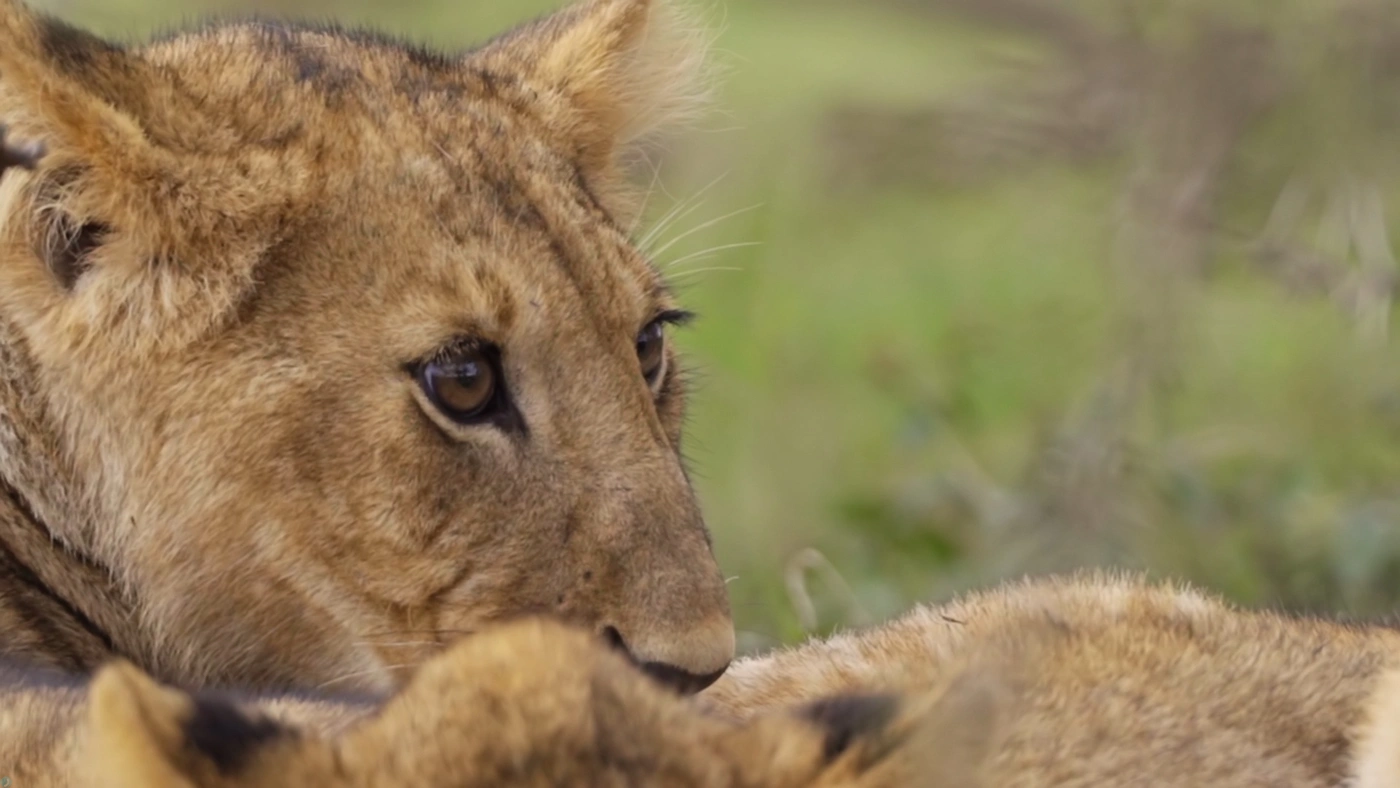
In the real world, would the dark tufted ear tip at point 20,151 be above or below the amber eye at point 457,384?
above

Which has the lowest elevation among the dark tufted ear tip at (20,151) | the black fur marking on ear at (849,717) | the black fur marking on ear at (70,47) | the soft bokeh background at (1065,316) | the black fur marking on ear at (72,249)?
the soft bokeh background at (1065,316)

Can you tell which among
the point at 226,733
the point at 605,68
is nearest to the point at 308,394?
the point at 605,68

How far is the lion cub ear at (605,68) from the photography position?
4164 millimetres

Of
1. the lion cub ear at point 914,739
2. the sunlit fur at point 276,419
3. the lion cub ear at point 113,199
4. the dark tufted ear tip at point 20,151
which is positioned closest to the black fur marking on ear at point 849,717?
the lion cub ear at point 914,739

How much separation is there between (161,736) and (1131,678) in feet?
5.21

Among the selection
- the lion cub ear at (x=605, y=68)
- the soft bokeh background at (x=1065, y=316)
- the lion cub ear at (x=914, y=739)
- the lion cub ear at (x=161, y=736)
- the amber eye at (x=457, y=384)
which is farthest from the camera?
the soft bokeh background at (x=1065, y=316)

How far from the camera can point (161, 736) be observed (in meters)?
1.74

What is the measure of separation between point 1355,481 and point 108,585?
3.79 metres

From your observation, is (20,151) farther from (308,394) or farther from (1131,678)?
(1131,678)

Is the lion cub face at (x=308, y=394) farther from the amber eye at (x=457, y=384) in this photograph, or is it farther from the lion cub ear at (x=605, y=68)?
the lion cub ear at (x=605, y=68)

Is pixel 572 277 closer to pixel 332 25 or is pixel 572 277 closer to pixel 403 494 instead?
pixel 403 494

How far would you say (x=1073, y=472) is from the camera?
18.0ft

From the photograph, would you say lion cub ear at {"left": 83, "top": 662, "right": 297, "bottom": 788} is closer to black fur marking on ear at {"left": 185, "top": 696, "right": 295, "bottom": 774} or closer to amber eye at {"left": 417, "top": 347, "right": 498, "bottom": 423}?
black fur marking on ear at {"left": 185, "top": 696, "right": 295, "bottom": 774}

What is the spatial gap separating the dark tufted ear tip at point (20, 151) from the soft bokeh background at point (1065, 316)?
1.17 metres
